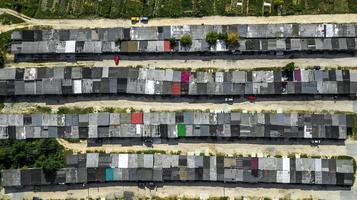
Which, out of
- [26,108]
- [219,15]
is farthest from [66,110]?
[219,15]

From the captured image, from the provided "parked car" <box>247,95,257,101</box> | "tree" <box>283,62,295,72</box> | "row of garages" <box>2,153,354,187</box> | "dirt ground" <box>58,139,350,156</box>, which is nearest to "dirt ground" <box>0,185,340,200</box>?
"row of garages" <box>2,153,354,187</box>

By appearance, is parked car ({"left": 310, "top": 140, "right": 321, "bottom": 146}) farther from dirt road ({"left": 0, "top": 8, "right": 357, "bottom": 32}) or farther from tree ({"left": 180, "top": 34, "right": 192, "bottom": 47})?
tree ({"left": 180, "top": 34, "right": 192, "bottom": 47})

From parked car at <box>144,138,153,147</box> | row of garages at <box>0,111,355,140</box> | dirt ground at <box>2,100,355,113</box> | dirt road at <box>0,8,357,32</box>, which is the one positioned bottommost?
parked car at <box>144,138,153,147</box>

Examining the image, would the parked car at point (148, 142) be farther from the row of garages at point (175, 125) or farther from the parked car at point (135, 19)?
the parked car at point (135, 19)

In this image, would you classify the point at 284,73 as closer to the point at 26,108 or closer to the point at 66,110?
the point at 66,110

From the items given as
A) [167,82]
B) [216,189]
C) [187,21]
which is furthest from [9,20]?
[216,189]

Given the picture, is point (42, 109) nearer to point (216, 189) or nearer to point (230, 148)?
point (216, 189)

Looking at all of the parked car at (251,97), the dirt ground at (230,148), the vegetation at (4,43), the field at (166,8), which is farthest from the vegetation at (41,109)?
the parked car at (251,97)
